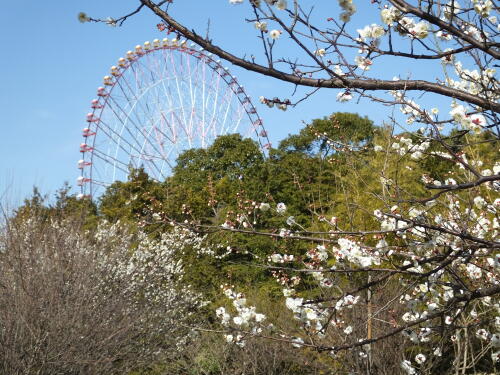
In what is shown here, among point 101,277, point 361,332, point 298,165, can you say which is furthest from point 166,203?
point 361,332

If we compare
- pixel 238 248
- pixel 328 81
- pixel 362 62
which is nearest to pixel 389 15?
pixel 362 62

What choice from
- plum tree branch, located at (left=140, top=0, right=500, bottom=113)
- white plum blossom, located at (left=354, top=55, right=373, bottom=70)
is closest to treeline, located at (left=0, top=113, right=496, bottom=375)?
plum tree branch, located at (left=140, top=0, right=500, bottom=113)

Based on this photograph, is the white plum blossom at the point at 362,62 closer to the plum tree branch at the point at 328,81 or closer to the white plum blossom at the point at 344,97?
the white plum blossom at the point at 344,97

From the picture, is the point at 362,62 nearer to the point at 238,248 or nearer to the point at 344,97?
the point at 344,97

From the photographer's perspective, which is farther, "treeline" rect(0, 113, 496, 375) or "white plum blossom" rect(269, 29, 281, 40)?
"treeline" rect(0, 113, 496, 375)

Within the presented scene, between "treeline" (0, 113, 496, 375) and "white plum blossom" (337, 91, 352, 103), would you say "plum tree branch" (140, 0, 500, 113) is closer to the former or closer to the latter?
"treeline" (0, 113, 496, 375)

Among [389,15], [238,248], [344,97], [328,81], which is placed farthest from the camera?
[238,248]

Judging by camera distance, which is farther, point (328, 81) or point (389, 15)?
point (389, 15)

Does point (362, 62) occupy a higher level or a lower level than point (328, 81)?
higher

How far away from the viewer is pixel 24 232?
8.44 metres

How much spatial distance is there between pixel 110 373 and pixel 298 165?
11.8 metres

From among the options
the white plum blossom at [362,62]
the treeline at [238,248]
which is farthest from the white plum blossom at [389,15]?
the treeline at [238,248]

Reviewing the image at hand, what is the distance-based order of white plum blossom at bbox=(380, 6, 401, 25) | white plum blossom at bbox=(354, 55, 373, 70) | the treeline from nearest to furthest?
white plum blossom at bbox=(380, 6, 401, 25) → white plum blossom at bbox=(354, 55, 373, 70) → the treeline

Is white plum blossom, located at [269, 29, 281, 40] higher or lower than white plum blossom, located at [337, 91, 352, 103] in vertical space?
higher
